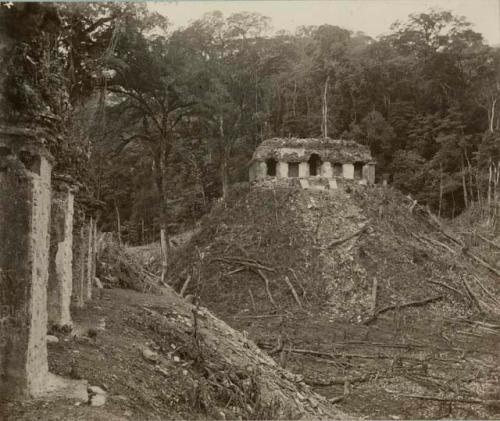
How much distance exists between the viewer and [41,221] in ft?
22.6

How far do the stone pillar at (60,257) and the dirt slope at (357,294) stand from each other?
561cm

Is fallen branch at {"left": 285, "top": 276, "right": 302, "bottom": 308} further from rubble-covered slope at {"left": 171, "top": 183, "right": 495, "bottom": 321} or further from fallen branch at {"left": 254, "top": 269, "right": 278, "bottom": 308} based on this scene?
fallen branch at {"left": 254, "top": 269, "right": 278, "bottom": 308}

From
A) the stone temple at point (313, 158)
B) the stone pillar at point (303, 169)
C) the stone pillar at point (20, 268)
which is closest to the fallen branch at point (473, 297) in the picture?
the stone temple at point (313, 158)

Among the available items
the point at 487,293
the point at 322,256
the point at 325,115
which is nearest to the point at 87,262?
the point at 322,256

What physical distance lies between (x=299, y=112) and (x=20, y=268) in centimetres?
3813

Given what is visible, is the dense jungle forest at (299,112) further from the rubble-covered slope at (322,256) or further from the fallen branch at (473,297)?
the fallen branch at (473,297)

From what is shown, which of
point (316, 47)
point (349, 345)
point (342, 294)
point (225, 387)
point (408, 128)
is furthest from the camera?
point (316, 47)

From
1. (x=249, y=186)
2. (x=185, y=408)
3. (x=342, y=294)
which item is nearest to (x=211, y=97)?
(x=249, y=186)

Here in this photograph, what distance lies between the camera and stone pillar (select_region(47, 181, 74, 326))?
9.62 metres

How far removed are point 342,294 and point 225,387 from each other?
11562mm

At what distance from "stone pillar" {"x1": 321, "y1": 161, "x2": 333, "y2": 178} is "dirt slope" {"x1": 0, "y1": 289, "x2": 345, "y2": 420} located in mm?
14641

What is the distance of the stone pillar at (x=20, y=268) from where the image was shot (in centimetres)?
648

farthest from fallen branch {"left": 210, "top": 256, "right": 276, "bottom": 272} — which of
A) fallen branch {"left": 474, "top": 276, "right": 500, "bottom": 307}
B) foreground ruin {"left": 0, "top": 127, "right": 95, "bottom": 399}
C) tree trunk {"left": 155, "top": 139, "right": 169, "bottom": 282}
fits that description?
foreground ruin {"left": 0, "top": 127, "right": 95, "bottom": 399}

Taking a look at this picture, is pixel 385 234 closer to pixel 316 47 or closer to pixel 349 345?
pixel 349 345
